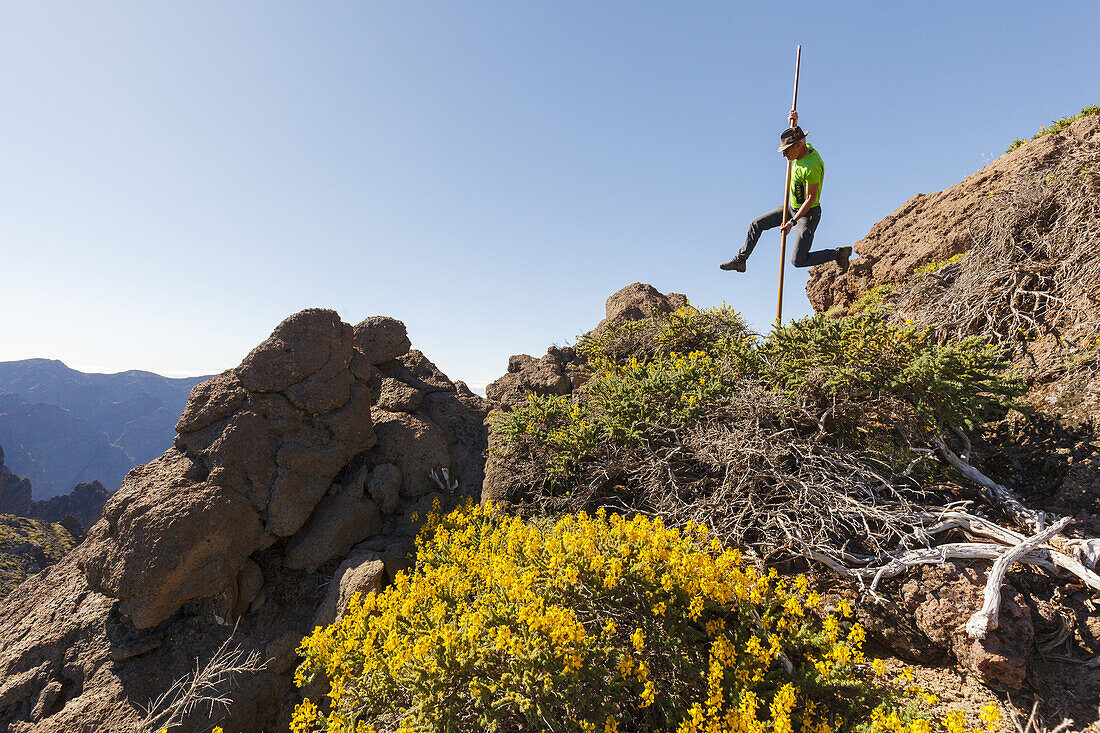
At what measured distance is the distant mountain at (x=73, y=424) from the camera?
13538 cm

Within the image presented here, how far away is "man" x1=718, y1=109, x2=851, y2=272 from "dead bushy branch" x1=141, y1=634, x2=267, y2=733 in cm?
888

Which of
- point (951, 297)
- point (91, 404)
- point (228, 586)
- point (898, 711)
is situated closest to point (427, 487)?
point (228, 586)

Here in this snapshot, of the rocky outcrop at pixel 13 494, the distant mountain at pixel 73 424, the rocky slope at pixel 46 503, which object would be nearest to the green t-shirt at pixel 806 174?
the rocky slope at pixel 46 503

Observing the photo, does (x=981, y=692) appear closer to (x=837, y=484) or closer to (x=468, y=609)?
(x=837, y=484)

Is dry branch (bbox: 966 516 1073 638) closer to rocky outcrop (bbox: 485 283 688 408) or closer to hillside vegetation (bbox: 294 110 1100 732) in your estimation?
hillside vegetation (bbox: 294 110 1100 732)

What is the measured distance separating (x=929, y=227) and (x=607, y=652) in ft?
29.8

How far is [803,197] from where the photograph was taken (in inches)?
241

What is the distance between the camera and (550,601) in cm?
301

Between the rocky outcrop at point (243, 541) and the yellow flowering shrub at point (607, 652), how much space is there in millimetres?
2223

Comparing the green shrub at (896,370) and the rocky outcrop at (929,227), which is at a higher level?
the rocky outcrop at (929,227)

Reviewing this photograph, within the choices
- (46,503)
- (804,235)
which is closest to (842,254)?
(804,235)

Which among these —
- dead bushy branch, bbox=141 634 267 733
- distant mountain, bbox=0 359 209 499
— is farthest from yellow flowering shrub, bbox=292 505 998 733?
distant mountain, bbox=0 359 209 499

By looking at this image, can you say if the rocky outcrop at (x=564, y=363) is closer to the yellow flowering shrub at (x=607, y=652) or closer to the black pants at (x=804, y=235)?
the black pants at (x=804, y=235)

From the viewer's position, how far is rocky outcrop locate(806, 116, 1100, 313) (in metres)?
6.60
